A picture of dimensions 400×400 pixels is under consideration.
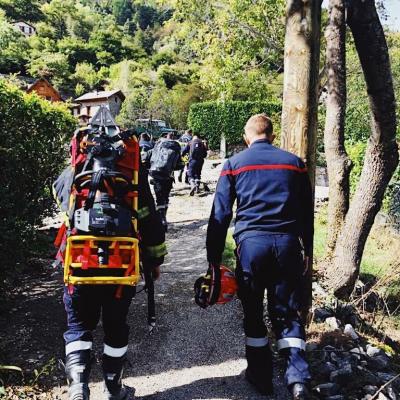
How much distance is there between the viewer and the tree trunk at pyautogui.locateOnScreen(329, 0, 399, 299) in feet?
14.9

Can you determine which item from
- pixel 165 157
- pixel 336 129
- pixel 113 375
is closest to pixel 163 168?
pixel 165 157

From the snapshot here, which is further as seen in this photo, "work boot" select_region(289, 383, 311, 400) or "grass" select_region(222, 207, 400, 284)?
"grass" select_region(222, 207, 400, 284)

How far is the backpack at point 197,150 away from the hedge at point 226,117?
13.8 meters

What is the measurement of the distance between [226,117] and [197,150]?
14436mm

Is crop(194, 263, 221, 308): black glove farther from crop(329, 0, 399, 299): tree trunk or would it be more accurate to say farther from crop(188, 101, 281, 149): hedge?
crop(188, 101, 281, 149): hedge

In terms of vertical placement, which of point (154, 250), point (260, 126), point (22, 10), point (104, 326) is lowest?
point (104, 326)

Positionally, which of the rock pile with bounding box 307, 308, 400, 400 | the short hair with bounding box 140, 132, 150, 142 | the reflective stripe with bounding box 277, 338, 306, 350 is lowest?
the rock pile with bounding box 307, 308, 400, 400

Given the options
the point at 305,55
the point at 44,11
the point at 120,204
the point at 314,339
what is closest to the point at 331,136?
the point at 305,55

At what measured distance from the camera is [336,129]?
6.68 m

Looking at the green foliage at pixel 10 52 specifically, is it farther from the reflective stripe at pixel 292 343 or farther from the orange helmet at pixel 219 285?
the reflective stripe at pixel 292 343

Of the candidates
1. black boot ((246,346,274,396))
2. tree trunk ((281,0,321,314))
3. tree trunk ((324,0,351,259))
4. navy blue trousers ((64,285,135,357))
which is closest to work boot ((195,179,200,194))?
tree trunk ((324,0,351,259))

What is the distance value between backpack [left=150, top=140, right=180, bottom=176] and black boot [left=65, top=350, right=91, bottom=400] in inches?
225

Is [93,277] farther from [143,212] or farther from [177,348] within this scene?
[177,348]

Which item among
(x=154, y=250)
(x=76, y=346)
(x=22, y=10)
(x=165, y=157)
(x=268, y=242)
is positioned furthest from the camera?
(x=22, y=10)
